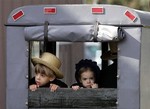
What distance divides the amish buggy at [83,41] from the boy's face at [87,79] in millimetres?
296

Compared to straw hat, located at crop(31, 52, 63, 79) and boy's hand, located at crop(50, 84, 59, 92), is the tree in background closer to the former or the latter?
straw hat, located at crop(31, 52, 63, 79)

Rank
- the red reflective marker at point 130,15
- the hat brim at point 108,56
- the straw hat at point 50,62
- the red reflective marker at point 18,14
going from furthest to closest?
the hat brim at point 108,56, the straw hat at point 50,62, the red reflective marker at point 18,14, the red reflective marker at point 130,15

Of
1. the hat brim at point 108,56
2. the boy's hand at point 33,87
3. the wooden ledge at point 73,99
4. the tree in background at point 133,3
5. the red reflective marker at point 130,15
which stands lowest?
the wooden ledge at point 73,99

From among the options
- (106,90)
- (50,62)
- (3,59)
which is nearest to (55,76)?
(50,62)

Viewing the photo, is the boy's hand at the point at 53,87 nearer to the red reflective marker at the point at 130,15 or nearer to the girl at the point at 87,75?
the girl at the point at 87,75

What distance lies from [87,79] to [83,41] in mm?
530

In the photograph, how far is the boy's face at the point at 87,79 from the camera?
22.3 feet

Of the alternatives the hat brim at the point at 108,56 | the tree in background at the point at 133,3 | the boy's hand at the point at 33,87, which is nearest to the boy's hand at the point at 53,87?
the boy's hand at the point at 33,87

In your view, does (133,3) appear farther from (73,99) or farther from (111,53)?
(73,99)

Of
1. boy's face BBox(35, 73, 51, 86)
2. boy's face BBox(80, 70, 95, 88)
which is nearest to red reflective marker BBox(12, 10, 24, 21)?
boy's face BBox(35, 73, 51, 86)

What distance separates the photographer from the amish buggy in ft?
20.9

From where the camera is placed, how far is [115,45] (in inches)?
271

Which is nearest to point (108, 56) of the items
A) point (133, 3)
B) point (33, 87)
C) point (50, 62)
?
point (50, 62)

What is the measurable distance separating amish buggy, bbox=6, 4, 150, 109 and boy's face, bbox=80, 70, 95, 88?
296 millimetres
